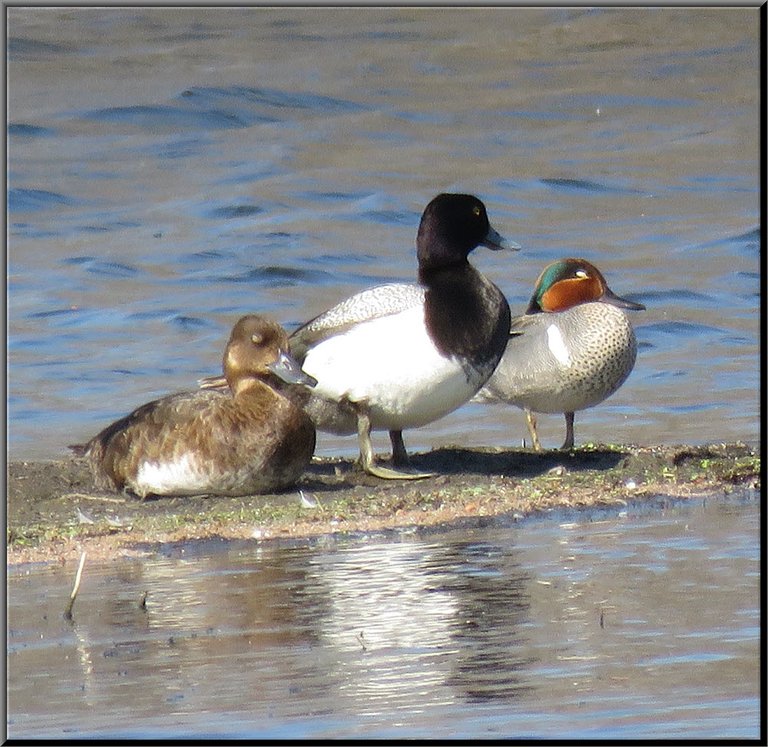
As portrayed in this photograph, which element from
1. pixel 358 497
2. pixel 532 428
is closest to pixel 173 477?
pixel 358 497

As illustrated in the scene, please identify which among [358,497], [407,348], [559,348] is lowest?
Answer: [358,497]

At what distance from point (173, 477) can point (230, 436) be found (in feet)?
1.09

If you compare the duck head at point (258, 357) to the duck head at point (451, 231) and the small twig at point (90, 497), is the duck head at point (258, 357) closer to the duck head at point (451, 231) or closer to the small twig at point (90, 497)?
the small twig at point (90, 497)

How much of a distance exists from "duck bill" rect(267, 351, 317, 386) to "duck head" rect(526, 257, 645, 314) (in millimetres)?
2095

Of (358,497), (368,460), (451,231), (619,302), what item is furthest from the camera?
(619,302)

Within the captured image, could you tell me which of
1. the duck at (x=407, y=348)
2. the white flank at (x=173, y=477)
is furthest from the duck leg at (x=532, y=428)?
the white flank at (x=173, y=477)

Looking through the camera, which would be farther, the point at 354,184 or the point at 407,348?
the point at 354,184

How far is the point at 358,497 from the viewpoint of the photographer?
24.7 ft

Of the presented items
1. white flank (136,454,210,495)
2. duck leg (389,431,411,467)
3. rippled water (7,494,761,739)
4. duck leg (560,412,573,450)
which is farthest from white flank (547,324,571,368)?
white flank (136,454,210,495)

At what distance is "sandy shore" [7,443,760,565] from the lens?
6.79 metres

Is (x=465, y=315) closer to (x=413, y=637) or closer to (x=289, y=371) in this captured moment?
(x=289, y=371)

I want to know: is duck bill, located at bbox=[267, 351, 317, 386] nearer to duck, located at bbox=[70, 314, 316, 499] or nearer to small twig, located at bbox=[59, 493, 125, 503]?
duck, located at bbox=[70, 314, 316, 499]

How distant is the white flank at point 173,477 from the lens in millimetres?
7469

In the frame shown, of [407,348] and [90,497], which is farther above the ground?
[407,348]
